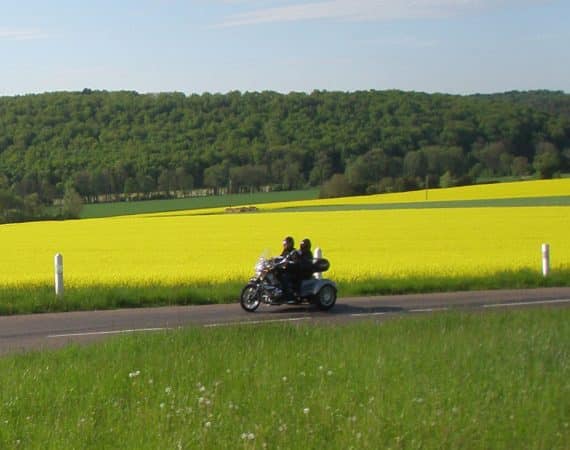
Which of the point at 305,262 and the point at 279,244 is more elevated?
the point at 305,262

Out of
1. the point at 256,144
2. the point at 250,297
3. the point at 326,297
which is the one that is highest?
the point at 256,144

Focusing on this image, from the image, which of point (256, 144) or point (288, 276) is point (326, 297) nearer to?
point (288, 276)

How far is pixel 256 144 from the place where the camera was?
92.2 metres

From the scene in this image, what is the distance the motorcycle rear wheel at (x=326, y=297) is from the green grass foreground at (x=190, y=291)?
7.12 feet

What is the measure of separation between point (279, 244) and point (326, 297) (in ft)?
52.5

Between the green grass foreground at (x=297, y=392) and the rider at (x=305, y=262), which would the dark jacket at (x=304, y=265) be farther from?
the green grass foreground at (x=297, y=392)

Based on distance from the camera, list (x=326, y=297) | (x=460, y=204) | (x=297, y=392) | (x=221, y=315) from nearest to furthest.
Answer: (x=297, y=392) < (x=221, y=315) < (x=326, y=297) < (x=460, y=204)

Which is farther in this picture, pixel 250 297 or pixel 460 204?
pixel 460 204

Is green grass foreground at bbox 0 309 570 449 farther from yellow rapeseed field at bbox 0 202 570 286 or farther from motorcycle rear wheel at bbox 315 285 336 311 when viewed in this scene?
yellow rapeseed field at bbox 0 202 570 286

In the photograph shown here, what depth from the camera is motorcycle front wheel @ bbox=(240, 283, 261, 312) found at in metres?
16.7

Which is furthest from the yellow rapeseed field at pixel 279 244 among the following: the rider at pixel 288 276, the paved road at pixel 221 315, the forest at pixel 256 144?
the forest at pixel 256 144

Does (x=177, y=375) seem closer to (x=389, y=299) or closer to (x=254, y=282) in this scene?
(x=254, y=282)

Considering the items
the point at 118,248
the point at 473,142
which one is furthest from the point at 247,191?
the point at 118,248

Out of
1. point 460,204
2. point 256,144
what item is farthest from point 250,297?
point 256,144
